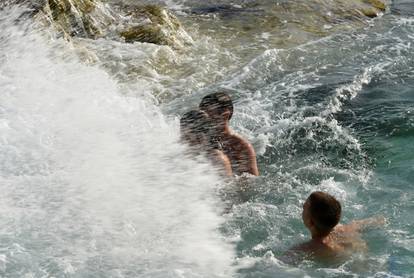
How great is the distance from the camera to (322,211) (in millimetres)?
5332

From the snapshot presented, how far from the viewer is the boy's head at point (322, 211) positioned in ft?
17.4

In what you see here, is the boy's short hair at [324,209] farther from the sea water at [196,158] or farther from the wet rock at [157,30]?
the wet rock at [157,30]

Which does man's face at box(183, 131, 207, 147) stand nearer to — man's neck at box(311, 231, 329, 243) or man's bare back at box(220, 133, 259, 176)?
man's bare back at box(220, 133, 259, 176)

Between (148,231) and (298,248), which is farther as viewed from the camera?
(148,231)

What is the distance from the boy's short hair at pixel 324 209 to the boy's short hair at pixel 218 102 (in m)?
2.01

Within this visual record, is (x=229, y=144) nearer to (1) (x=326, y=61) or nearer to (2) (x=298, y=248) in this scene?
(2) (x=298, y=248)

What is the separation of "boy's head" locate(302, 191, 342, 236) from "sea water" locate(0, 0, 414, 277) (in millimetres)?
322

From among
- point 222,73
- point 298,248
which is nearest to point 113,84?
point 222,73

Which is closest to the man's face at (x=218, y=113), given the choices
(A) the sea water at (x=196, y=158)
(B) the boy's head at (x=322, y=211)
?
(A) the sea water at (x=196, y=158)

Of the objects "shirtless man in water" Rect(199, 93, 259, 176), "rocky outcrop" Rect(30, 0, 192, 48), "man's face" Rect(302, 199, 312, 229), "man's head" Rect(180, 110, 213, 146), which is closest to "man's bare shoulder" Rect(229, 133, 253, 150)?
"shirtless man in water" Rect(199, 93, 259, 176)

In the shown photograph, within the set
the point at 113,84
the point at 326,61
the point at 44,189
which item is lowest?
the point at 326,61

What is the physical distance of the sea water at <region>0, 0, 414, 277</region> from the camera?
19.1 ft

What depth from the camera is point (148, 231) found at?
20.4 feet

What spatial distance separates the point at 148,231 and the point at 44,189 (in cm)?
144
